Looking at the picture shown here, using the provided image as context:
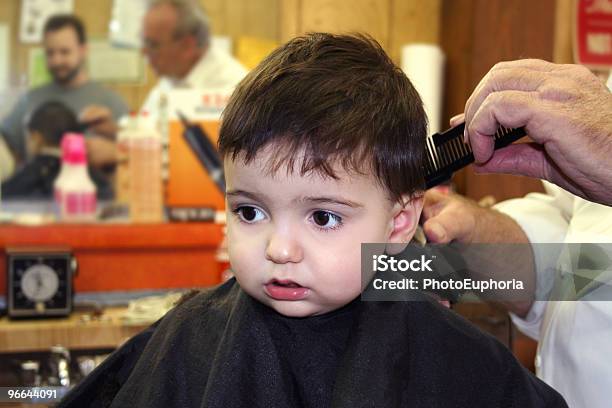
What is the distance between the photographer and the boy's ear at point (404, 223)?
1.07 metres

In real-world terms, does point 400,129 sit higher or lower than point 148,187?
higher

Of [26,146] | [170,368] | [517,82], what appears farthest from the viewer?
[26,146]

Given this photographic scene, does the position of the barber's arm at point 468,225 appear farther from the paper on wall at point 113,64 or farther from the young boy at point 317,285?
the paper on wall at point 113,64

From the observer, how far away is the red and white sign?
205 centimetres

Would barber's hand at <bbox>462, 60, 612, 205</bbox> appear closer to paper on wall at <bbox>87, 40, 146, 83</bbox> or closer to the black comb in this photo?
the black comb

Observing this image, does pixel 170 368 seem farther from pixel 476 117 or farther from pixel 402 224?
pixel 476 117

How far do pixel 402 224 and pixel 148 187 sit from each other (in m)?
1.37

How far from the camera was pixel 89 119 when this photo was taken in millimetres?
2328

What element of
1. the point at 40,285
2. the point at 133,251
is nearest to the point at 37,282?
the point at 40,285

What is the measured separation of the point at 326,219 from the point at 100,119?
1568 mm

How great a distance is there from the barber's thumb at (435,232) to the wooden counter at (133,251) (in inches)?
44.8

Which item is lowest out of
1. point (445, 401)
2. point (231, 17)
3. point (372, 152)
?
point (445, 401)

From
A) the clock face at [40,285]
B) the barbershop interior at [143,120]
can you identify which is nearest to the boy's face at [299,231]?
the barbershop interior at [143,120]

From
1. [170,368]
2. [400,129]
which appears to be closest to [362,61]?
[400,129]
